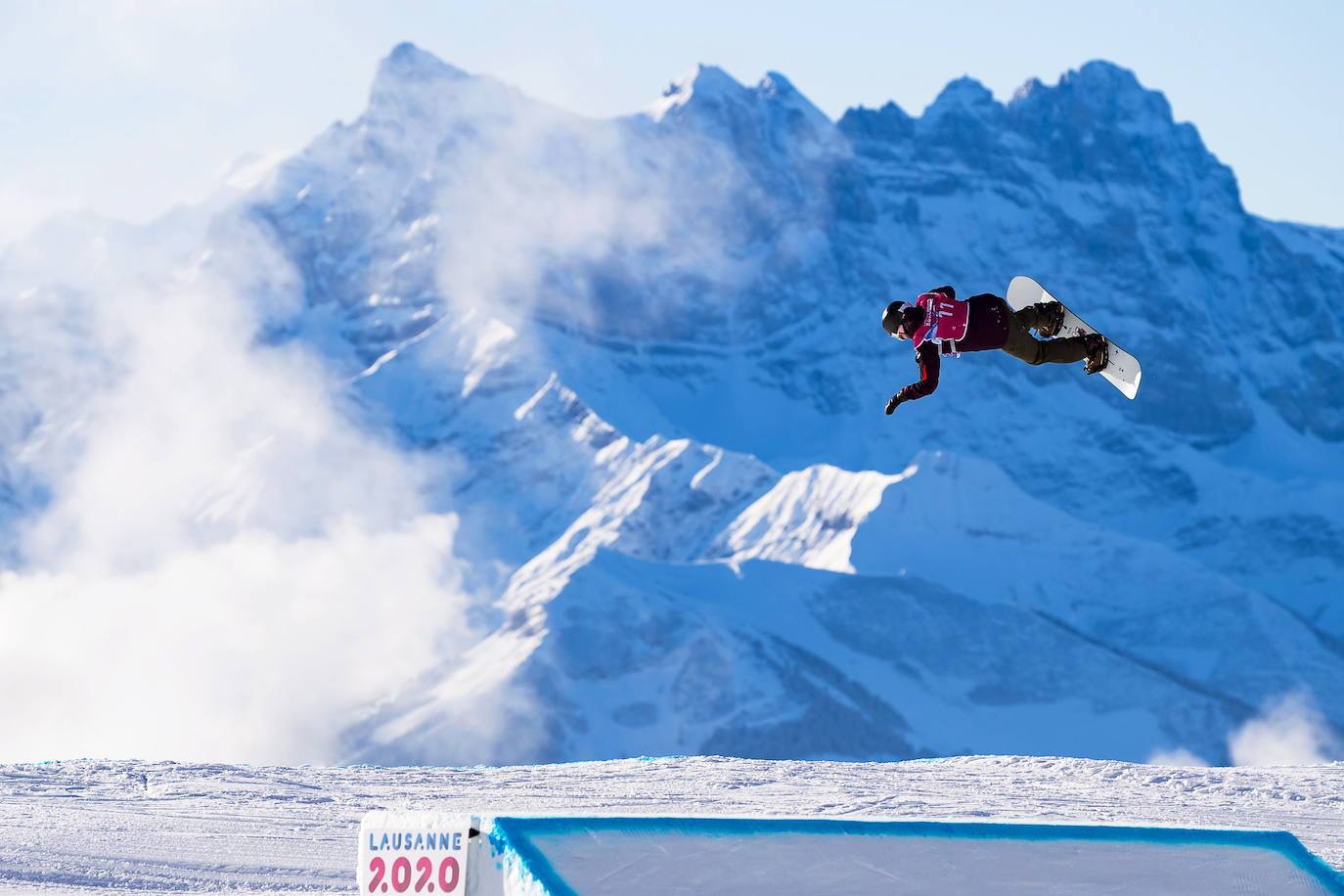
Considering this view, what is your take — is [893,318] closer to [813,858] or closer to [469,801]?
[813,858]

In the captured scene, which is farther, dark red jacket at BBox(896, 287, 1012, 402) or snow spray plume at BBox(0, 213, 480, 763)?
snow spray plume at BBox(0, 213, 480, 763)

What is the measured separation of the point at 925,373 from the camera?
11.9 m

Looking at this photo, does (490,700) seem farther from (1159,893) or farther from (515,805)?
(1159,893)

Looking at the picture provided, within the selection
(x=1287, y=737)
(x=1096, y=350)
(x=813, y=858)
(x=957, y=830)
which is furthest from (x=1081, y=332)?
(x=1287, y=737)

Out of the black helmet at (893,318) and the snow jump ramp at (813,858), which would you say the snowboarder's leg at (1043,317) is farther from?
the snow jump ramp at (813,858)

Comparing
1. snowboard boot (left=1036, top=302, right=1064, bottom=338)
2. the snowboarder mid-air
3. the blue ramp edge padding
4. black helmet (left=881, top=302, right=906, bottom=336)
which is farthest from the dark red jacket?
the blue ramp edge padding

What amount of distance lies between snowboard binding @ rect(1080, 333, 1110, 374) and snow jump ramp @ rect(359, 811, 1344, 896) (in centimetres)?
328

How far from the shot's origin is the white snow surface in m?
17.8

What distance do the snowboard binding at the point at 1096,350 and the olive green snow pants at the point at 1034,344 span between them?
0.06 meters

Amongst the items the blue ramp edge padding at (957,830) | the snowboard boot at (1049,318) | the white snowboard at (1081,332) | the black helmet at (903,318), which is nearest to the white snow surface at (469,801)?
the blue ramp edge padding at (957,830)

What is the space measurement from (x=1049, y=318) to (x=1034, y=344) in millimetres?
233

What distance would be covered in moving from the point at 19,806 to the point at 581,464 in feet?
535

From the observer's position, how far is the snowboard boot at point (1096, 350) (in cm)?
1270

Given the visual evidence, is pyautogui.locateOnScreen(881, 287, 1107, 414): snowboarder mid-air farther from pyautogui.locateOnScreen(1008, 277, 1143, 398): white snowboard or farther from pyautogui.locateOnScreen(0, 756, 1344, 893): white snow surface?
pyautogui.locateOnScreen(0, 756, 1344, 893): white snow surface
